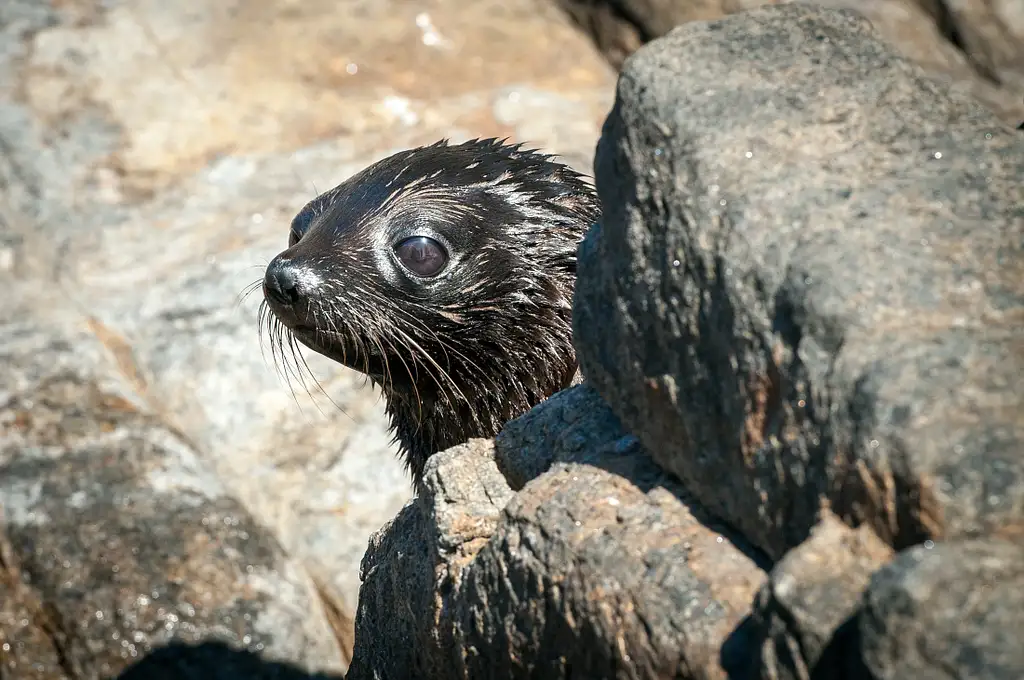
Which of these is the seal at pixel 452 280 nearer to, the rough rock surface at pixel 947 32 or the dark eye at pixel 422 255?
the dark eye at pixel 422 255

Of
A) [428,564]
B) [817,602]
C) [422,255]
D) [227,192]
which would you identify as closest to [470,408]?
[422,255]

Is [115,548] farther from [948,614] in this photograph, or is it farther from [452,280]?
[948,614]

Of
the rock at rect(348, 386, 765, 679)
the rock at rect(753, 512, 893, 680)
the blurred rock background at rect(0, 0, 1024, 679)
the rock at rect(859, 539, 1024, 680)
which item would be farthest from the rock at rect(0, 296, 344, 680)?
the rock at rect(859, 539, 1024, 680)

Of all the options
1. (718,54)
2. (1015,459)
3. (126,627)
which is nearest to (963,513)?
(1015,459)

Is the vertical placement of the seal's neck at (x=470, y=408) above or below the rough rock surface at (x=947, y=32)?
above

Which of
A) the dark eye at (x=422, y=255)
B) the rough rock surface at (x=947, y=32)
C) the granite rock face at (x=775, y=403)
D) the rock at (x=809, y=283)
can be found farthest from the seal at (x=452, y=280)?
the rough rock surface at (x=947, y=32)

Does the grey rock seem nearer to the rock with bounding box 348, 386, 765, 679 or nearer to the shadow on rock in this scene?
the rock with bounding box 348, 386, 765, 679
